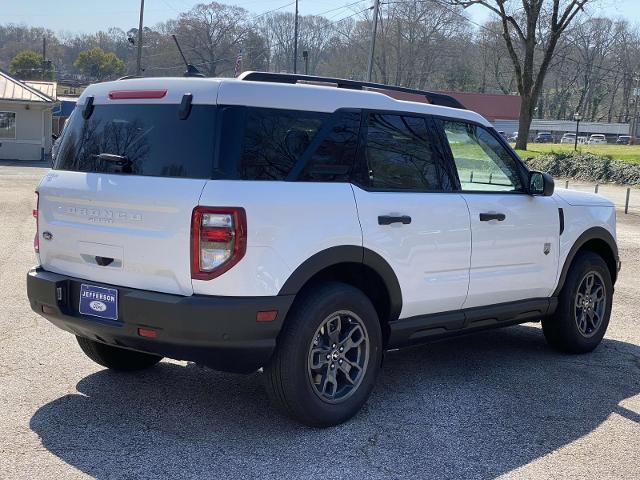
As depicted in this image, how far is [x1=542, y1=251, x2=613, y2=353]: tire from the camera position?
650 cm

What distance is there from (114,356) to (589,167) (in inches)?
1102

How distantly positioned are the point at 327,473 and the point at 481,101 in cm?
7579

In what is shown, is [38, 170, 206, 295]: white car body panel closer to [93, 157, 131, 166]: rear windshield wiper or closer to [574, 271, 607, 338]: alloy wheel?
[93, 157, 131, 166]: rear windshield wiper

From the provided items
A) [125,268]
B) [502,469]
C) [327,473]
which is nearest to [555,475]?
[502,469]

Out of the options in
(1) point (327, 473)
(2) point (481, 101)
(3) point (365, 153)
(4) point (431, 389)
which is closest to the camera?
(1) point (327, 473)

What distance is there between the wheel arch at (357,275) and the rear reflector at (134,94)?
1.29 meters

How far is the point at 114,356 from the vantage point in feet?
18.3

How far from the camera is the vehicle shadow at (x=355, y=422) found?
419 centimetres

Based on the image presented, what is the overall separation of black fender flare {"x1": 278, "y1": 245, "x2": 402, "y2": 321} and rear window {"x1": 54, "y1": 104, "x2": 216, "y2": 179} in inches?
29.2

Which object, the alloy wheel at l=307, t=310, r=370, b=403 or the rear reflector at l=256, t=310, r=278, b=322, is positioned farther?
the alloy wheel at l=307, t=310, r=370, b=403

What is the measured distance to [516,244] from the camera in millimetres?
5840

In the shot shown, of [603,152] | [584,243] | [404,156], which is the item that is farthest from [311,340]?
[603,152]

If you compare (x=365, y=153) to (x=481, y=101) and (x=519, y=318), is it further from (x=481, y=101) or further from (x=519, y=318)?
(x=481, y=101)

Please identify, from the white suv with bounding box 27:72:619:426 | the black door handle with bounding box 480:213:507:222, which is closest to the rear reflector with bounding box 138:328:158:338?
the white suv with bounding box 27:72:619:426
